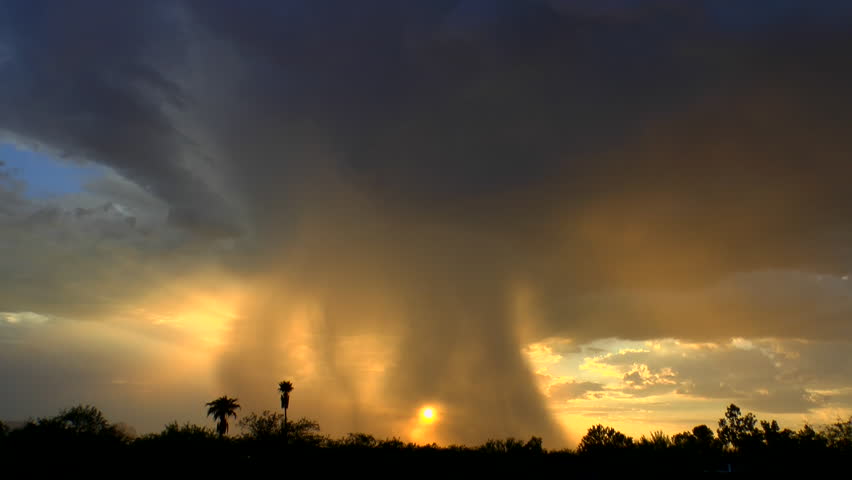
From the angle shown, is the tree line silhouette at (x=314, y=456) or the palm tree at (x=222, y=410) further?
the palm tree at (x=222, y=410)

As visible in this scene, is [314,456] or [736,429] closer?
[314,456]

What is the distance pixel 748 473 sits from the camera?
51.0m

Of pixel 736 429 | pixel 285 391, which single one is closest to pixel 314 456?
pixel 285 391

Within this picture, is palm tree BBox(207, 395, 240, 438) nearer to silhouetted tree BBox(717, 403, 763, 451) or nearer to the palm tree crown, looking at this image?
the palm tree crown

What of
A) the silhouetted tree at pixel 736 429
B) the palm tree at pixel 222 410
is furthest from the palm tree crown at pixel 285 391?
the silhouetted tree at pixel 736 429

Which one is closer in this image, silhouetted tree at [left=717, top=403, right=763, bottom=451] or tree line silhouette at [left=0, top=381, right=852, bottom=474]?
tree line silhouette at [left=0, top=381, right=852, bottom=474]

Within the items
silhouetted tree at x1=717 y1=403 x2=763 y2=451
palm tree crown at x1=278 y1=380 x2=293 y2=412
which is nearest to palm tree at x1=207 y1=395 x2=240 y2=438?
palm tree crown at x1=278 y1=380 x2=293 y2=412

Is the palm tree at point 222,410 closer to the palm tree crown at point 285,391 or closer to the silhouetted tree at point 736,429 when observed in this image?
the palm tree crown at point 285,391

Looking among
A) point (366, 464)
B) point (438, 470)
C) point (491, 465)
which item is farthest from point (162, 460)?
point (491, 465)

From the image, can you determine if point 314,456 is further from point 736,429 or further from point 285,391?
point 736,429

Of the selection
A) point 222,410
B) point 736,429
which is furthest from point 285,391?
point 736,429

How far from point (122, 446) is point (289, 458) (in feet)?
44.2

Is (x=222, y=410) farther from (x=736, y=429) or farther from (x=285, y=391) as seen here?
(x=736, y=429)

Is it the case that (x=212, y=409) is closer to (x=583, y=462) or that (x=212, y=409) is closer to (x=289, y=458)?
(x=289, y=458)
